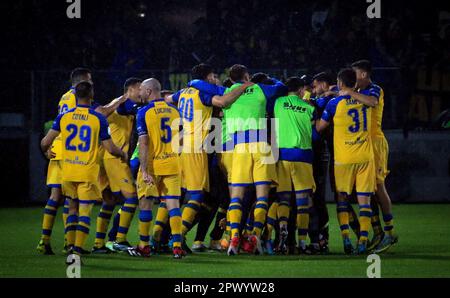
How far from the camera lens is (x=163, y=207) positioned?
12.1m

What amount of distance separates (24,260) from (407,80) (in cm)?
1010

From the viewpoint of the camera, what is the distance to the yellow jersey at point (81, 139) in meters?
11.2

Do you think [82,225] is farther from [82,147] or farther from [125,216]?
[125,216]

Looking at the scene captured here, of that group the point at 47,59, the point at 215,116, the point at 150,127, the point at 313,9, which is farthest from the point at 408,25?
the point at 150,127

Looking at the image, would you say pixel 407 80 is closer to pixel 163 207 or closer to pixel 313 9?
pixel 313 9

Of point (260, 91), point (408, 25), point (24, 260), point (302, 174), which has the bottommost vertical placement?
point (24, 260)

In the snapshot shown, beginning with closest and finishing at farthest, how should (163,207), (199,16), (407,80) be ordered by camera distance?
(163,207), (407,80), (199,16)

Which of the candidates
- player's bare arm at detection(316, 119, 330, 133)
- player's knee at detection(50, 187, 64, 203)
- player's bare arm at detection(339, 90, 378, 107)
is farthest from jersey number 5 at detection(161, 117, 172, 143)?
player's bare arm at detection(339, 90, 378, 107)

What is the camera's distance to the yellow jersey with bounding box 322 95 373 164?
39.8 ft

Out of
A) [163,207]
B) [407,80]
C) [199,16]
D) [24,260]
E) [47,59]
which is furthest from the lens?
[199,16]

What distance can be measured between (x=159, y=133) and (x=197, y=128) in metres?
0.81

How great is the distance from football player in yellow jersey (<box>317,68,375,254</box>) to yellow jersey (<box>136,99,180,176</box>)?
77.0 inches

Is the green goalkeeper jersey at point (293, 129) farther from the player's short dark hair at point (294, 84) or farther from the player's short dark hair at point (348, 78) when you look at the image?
the player's short dark hair at point (348, 78)

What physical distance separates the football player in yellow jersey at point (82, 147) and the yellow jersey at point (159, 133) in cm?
42
